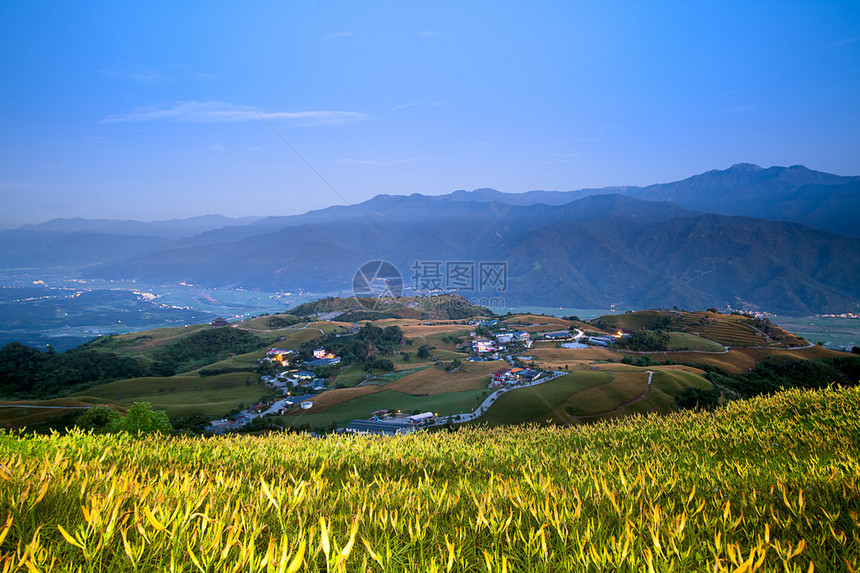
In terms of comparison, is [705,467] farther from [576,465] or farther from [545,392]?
[545,392]

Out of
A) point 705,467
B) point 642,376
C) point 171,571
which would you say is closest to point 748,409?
point 705,467

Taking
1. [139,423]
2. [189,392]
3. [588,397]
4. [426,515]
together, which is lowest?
[189,392]

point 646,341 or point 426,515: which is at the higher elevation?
point 426,515

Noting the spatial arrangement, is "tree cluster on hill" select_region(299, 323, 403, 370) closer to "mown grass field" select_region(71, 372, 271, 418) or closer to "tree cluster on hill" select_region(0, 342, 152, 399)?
"mown grass field" select_region(71, 372, 271, 418)

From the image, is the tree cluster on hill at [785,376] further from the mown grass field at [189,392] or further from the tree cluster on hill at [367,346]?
the mown grass field at [189,392]

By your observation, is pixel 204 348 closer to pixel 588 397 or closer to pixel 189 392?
pixel 189 392

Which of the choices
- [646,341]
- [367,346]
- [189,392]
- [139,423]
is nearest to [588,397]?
[139,423]
